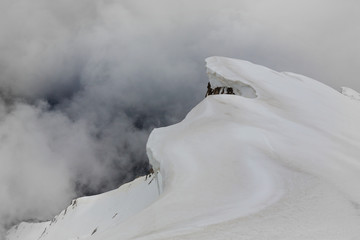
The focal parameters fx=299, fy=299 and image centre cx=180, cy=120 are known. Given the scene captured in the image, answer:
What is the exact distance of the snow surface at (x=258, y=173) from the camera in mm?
6078

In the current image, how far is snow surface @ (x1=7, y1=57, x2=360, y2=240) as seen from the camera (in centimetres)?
608

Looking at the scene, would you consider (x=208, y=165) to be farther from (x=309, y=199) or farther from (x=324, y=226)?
(x=324, y=226)

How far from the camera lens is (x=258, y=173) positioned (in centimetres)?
867

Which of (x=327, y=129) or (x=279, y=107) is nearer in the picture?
(x=327, y=129)

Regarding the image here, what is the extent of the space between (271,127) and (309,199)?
5.45 meters

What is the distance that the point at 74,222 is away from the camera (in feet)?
237

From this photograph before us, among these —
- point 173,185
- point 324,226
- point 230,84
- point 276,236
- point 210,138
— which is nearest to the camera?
point 276,236

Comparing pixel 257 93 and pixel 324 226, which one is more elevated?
pixel 257 93

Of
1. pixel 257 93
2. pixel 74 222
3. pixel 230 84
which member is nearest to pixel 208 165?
pixel 257 93

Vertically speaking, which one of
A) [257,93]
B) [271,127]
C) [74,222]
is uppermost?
[257,93]

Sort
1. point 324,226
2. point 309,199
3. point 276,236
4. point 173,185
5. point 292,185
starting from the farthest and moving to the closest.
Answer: point 173,185, point 292,185, point 309,199, point 324,226, point 276,236

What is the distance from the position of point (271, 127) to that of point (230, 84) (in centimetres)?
971

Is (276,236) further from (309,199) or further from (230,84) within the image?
(230,84)

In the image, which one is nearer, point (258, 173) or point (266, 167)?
point (258, 173)
